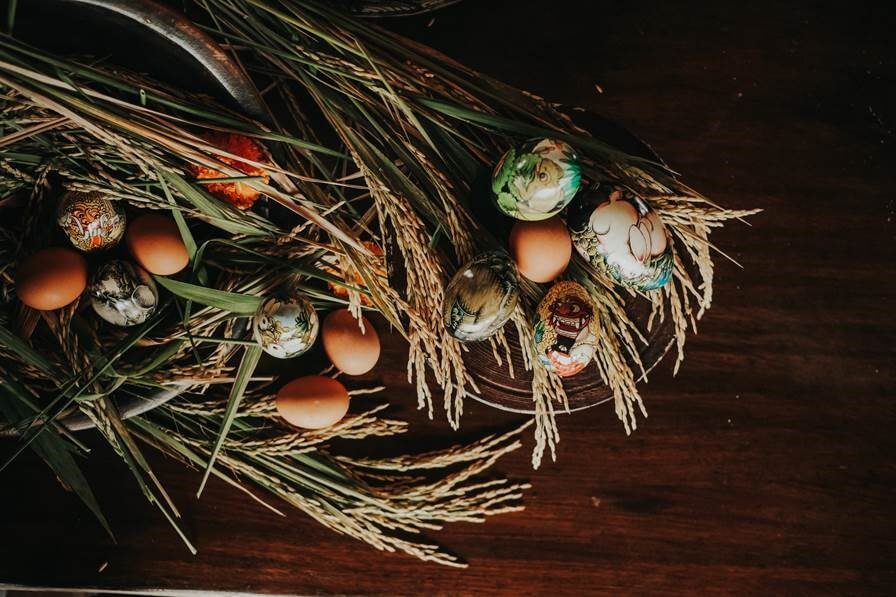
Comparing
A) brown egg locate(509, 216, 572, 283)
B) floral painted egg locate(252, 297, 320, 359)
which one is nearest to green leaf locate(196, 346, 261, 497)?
floral painted egg locate(252, 297, 320, 359)

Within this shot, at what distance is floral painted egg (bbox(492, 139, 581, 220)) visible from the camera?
2.05 feet

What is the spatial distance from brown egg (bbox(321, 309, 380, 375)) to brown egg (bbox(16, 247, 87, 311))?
26 cm

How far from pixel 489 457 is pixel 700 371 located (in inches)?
10.9

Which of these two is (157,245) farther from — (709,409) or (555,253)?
(709,409)

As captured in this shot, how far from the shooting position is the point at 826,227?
83 centimetres

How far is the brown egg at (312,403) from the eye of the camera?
0.74m

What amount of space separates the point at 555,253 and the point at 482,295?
3.6 inches

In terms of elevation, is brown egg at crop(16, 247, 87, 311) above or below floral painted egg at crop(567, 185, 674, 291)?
above

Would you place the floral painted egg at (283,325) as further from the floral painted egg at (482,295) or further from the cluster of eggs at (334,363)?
the floral painted egg at (482,295)

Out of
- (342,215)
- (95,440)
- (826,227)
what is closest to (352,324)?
(342,215)

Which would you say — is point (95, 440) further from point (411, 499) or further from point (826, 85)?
point (826, 85)

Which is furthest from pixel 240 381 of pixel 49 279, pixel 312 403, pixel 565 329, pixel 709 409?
pixel 709 409

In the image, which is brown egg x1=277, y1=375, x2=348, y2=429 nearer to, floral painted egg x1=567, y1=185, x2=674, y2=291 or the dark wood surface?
the dark wood surface

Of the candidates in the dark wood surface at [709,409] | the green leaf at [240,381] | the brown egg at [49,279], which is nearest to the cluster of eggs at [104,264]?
the brown egg at [49,279]
